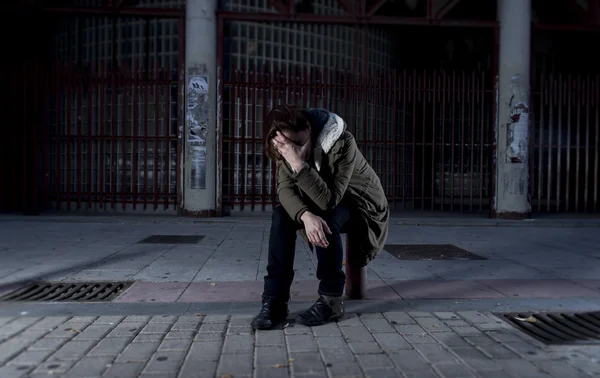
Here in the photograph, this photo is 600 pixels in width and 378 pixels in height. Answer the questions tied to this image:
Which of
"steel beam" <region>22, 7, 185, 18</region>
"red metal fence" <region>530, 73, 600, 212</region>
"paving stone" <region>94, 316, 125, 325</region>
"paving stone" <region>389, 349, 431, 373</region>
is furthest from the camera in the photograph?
"red metal fence" <region>530, 73, 600, 212</region>

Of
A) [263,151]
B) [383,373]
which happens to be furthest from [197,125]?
[383,373]

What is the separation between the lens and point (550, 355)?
2.69m

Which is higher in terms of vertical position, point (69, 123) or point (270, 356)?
point (69, 123)

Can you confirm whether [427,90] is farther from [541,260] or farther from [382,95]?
[541,260]

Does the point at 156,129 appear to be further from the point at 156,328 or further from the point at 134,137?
the point at 156,328

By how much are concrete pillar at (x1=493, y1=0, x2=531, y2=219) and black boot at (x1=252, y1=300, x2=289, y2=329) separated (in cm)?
820

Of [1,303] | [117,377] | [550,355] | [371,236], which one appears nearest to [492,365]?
[550,355]

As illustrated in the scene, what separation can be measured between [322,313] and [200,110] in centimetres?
736

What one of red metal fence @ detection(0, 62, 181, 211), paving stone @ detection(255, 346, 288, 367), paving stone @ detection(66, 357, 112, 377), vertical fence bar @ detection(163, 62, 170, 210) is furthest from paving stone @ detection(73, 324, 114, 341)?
vertical fence bar @ detection(163, 62, 170, 210)

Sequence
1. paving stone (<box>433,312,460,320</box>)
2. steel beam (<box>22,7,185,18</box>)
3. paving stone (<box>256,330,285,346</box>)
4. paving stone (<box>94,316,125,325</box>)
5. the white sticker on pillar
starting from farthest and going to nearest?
the white sticker on pillar → steel beam (<box>22,7,185,18</box>) → paving stone (<box>433,312,460,320</box>) → paving stone (<box>94,316,125,325</box>) → paving stone (<box>256,330,285,346</box>)

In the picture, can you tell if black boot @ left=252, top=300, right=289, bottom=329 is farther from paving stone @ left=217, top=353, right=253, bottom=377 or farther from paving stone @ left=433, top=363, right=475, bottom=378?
paving stone @ left=433, top=363, right=475, bottom=378

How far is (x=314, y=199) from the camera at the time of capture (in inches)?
119

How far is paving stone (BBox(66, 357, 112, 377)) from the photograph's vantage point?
241 centimetres

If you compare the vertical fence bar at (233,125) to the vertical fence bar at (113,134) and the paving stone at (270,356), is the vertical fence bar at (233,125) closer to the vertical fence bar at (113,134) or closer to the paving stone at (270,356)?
the vertical fence bar at (113,134)
